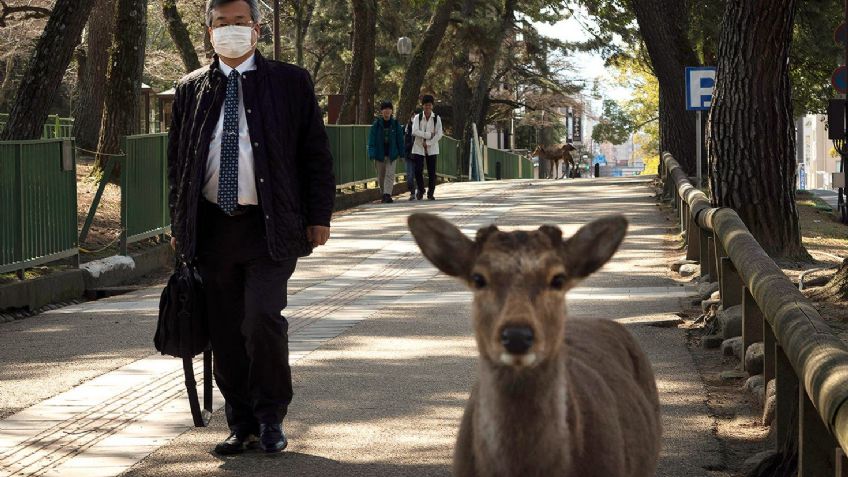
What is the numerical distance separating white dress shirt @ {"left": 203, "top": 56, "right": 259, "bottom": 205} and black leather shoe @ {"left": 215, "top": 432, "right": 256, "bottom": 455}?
1224 mm

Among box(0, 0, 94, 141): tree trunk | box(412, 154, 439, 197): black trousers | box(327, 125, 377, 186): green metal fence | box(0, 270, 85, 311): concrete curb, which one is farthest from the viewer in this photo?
box(327, 125, 377, 186): green metal fence

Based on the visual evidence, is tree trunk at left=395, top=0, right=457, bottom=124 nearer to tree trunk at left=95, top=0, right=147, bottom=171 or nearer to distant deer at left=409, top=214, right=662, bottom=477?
tree trunk at left=95, top=0, right=147, bottom=171

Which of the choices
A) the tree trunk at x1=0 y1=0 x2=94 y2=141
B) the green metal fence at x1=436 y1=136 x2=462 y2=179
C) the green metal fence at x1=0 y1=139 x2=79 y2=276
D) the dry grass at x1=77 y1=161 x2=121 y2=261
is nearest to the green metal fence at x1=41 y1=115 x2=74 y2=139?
the green metal fence at x1=436 y1=136 x2=462 y2=179

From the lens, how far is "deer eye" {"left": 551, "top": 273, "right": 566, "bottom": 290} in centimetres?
445

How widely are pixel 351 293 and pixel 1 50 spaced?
1548 inches

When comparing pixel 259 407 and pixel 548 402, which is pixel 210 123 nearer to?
pixel 259 407

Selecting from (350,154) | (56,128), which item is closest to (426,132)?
(350,154)

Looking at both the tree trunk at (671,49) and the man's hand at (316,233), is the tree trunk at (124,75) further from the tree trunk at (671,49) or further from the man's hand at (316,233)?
the man's hand at (316,233)

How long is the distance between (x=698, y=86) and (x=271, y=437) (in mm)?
13959

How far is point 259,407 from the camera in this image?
7.48 metres

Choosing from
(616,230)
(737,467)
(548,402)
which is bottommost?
(737,467)

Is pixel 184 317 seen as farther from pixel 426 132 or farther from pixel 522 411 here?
pixel 426 132

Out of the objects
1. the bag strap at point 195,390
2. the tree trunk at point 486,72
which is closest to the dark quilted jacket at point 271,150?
the bag strap at point 195,390

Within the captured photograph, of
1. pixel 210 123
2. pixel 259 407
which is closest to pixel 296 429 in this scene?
pixel 259 407
